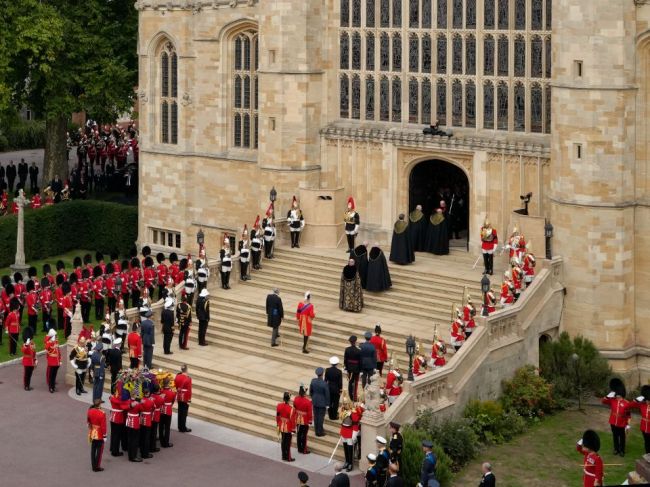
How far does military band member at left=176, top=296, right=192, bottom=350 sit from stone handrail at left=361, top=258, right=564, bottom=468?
28.2 feet

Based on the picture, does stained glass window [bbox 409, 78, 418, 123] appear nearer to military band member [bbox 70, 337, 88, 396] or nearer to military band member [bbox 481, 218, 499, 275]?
military band member [bbox 481, 218, 499, 275]

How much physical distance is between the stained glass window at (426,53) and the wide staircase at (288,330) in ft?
20.2

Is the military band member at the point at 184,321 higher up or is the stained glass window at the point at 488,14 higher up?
the stained glass window at the point at 488,14

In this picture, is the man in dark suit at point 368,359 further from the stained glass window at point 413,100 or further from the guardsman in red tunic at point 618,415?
the stained glass window at point 413,100

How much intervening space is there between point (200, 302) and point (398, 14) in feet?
39.2

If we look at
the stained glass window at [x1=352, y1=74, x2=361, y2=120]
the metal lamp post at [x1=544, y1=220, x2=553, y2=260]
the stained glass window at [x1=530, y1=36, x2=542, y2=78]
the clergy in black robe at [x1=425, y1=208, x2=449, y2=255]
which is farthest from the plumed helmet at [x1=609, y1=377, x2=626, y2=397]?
the stained glass window at [x1=352, y1=74, x2=361, y2=120]

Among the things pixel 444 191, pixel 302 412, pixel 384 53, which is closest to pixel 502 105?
pixel 444 191

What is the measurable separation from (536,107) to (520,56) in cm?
167

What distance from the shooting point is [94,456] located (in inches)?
1571

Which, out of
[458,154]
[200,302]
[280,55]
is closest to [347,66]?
[280,55]

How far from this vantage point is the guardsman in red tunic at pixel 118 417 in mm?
40344

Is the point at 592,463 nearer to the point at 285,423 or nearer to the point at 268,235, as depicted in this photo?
the point at 285,423

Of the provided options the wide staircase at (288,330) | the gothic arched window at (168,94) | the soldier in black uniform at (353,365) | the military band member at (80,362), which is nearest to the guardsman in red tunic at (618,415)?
the wide staircase at (288,330)

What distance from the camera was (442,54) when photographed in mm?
50781
